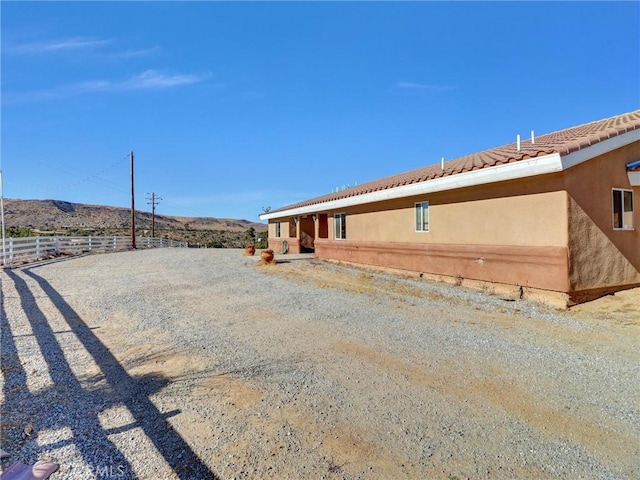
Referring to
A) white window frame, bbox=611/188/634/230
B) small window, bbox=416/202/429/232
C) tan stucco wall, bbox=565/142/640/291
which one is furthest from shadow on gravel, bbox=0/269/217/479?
white window frame, bbox=611/188/634/230

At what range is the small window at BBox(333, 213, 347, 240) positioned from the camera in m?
18.5

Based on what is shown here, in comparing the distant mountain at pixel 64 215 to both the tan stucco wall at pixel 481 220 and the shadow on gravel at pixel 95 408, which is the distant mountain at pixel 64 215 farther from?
the shadow on gravel at pixel 95 408

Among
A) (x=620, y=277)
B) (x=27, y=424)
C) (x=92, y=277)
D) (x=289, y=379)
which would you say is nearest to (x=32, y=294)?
(x=92, y=277)

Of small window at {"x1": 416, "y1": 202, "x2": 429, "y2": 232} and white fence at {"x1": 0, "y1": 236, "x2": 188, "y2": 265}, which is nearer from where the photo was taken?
small window at {"x1": 416, "y1": 202, "x2": 429, "y2": 232}

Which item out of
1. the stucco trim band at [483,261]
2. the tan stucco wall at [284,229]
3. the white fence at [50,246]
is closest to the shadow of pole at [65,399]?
the stucco trim band at [483,261]

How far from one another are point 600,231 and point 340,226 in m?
11.4

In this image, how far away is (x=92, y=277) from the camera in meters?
13.0

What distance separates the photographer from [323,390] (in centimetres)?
412

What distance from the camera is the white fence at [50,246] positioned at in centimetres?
1670

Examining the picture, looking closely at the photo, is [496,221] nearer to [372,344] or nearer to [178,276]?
[372,344]

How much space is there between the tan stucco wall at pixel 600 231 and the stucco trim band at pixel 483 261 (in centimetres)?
40

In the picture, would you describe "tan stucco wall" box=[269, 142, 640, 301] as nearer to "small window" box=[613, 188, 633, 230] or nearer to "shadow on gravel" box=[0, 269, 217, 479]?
"small window" box=[613, 188, 633, 230]

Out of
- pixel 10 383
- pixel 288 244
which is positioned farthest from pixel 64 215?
pixel 10 383

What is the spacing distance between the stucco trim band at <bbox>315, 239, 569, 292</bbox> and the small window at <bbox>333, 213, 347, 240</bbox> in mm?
2512
